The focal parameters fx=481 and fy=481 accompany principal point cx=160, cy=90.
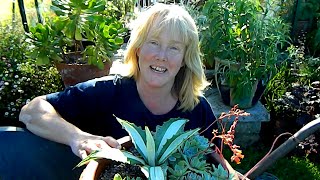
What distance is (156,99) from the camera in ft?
6.07

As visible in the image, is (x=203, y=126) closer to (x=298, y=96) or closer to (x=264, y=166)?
(x=264, y=166)

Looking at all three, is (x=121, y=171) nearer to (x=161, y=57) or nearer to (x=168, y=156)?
(x=168, y=156)

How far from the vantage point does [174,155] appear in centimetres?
115

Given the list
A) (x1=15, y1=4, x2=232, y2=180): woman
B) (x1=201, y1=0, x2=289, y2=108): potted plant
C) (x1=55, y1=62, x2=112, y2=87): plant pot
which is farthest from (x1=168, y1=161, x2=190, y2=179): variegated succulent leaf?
(x1=201, y1=0, x2=289, y2=108): potted plant

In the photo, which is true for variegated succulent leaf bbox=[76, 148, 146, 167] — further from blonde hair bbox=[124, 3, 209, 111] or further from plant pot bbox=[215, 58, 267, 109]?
plant pot bbox=[215, 58, 267, 109]

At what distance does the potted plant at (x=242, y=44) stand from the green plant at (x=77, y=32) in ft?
2.32

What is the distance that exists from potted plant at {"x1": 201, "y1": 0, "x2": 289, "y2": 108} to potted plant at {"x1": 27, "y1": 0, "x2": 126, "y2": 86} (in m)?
0.70

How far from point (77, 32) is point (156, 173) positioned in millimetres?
1732

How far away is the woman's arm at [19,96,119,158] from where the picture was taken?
135 centimetres

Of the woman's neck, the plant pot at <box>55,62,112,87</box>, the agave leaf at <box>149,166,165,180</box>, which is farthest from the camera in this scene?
the plant pot at <box>55,62,112,87</box>

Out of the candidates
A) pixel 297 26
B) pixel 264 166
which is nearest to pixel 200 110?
pixel 264 166

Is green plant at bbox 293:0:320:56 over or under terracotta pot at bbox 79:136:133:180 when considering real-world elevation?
under

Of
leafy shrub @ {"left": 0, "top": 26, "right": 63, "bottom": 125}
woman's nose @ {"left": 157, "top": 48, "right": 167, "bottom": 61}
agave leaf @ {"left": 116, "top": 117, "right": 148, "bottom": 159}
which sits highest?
woman's nose @ {"left": 157, "top": 48, "right": 167, "bottom": 61}

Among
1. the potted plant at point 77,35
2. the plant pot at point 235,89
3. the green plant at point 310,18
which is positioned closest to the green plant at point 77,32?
the potted plant at point 77,35
